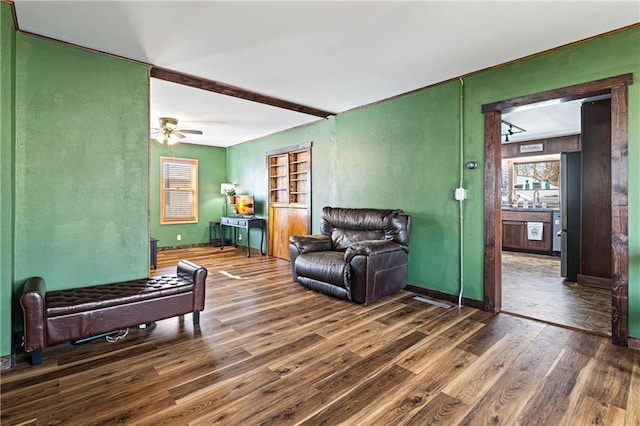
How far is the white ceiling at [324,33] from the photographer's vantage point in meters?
2.28

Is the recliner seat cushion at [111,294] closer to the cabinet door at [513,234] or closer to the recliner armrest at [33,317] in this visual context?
the recliner armrest at [33,317]

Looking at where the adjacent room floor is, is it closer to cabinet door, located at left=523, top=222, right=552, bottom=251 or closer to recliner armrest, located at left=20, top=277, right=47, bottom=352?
cabinet door, located at left=523, top=222, right=552, bottom=251

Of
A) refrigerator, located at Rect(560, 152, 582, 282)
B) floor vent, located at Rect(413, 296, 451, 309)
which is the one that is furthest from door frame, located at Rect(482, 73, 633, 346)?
refrigerator, located at Rect(560, 152, 582, 282)

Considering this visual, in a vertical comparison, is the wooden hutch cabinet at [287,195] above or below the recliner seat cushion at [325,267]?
above

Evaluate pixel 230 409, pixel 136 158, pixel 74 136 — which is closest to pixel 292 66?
pixel 136 158

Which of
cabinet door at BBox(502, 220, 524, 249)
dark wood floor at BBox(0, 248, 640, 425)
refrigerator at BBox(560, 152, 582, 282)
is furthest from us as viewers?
cabinet door at BBox(502, 220, 524, 249)

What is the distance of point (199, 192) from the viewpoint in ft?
25.3

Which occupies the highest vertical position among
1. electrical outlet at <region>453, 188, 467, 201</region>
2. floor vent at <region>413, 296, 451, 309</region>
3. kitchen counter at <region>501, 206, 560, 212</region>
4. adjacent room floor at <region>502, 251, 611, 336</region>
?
electrical outlet at <region>453, 188, 467, 201</region>

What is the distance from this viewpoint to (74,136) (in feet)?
8.97

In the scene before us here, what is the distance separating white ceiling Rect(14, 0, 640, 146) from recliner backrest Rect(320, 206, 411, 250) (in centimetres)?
162

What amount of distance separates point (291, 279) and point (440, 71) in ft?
10.8

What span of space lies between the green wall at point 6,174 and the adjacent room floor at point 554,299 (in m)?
4.38

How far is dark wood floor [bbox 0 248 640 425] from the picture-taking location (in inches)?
68.2

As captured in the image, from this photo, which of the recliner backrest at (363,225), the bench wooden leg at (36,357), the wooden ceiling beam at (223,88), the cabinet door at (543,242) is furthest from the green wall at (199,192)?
the cabinet door at (543,242)
